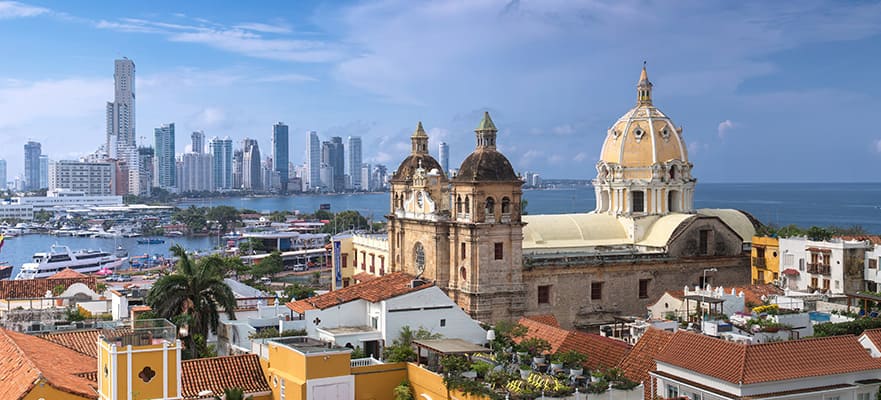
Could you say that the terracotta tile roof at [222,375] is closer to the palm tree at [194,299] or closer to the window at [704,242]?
the palm tree at [194,299]

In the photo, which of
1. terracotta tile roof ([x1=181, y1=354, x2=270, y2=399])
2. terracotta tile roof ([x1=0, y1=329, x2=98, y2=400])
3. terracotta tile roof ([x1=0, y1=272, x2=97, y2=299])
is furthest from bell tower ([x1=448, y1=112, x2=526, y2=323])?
terracotta tile roof ([x1=0, y1=272, x2=97, y2=299])

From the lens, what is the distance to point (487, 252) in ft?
138

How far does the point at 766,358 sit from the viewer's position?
2131cm

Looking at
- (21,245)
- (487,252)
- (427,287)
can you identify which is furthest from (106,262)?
(427,287)

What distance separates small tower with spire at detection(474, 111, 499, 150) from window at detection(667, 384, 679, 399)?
2125 cm

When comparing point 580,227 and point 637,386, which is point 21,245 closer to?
point 580,227

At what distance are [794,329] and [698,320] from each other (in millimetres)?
5537

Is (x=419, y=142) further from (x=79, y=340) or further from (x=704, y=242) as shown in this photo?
(x=79, y=340)

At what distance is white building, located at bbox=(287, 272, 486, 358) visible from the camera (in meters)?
30.0

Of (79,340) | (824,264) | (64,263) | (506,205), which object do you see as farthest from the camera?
(64,263)

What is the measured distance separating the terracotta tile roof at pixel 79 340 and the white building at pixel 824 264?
28.4 metres

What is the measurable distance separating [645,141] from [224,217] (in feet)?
448

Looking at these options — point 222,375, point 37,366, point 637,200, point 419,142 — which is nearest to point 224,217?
point 419,142

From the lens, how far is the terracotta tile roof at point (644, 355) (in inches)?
971
